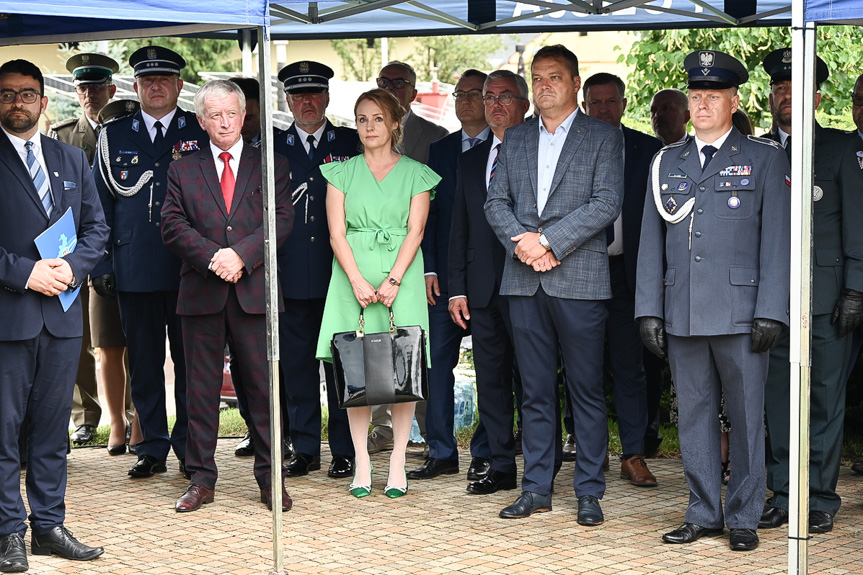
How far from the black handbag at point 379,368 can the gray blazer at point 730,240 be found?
1393 millimetres

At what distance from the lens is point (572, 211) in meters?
5.75

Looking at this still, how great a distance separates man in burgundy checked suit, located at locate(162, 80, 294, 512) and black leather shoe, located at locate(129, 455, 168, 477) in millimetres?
691

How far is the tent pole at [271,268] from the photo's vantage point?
4777mm

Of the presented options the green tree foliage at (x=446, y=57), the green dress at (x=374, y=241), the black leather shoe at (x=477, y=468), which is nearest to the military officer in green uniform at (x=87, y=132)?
the green dress at (x=374, y=241)

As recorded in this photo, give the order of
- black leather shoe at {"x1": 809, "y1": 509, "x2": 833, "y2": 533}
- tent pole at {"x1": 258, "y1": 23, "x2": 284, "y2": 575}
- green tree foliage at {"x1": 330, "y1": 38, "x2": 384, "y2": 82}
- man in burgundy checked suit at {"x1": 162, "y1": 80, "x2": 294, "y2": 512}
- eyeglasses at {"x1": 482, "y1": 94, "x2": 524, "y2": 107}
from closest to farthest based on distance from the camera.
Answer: tent pole at {"x1": 258, "y1": 23, "x2": 284, "y2": 575}, black leather shoe at {"x1": 809, "y1": 509, "x2": 833, "y2": 533}, man in burgundy checked suit at {"x1": 162, "y1": 80, "x2": 294, "y2": 512}, eyeglasses at {"x1": 482, "y1": 94, "x2": 524, "y2": 107}, green tree foliage at {"x1": 330, "y1": 38, "x2": 384, "y2": 82}

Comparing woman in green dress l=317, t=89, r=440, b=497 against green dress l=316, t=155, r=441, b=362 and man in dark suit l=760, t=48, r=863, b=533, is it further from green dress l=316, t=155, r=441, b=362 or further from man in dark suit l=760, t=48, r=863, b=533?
man in dark suit l=760, t=48, r=863, b=533

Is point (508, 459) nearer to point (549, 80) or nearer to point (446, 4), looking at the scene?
point (549, 80)

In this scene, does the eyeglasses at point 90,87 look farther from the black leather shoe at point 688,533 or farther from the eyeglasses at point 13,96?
the black leather shoe at point 688,533

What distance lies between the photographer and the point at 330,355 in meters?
6.36

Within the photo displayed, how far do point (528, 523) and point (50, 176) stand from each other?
272cm

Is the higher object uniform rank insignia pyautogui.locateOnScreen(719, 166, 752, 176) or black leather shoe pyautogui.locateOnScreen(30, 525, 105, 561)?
uniform rank insignia pyautogui.locateOnScreen(719, 166, 752, 176)

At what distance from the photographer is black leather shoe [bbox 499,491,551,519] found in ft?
19.1

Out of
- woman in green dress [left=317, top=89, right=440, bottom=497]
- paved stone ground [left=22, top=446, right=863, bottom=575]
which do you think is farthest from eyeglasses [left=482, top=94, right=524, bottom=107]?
paved stone ground [left=22, top=446, right=863, bottom=575]

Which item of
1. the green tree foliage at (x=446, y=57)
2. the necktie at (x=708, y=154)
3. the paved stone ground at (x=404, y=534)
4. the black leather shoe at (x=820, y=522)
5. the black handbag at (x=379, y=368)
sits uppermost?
the green tree foliage at (x=446, y=57)
